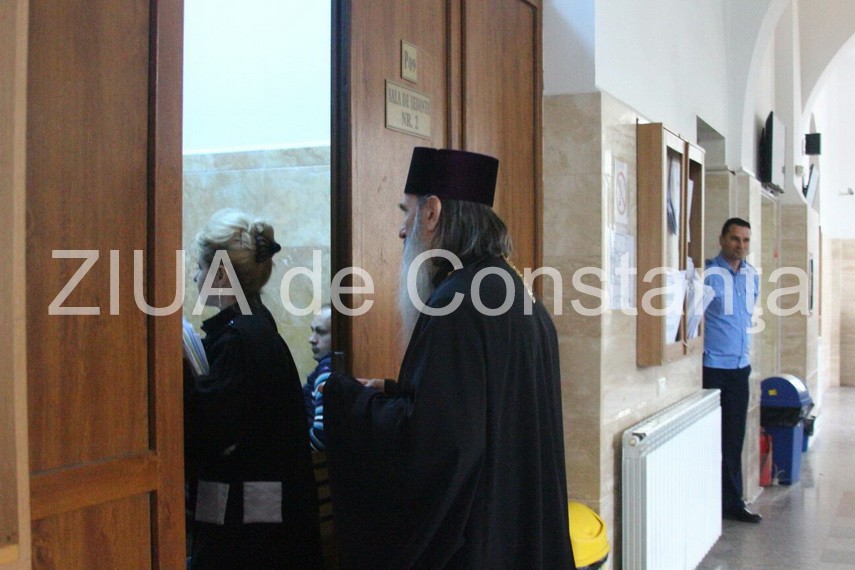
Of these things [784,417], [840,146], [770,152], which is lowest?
[784,417]

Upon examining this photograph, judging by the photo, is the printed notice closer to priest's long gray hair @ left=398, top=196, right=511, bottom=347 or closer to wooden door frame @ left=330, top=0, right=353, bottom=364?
wooden door frame @ left=330, top=0, right=353, bottom=364

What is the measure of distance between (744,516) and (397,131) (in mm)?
4445

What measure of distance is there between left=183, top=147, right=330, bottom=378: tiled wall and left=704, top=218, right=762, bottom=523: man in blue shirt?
3.22 metres

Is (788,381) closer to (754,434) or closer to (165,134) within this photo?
(754,434)

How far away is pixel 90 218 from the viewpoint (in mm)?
1613

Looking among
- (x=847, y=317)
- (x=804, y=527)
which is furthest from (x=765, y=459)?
(x=847, y=317)

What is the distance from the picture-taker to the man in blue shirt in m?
5.93

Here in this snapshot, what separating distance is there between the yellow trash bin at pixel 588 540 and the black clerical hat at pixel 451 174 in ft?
4.60

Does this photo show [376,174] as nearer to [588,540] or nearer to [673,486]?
[588,540]

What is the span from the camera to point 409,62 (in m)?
2.81

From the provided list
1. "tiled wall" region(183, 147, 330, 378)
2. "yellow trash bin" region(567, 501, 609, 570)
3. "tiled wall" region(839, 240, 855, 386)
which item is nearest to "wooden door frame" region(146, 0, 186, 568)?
"yellow trash bin" region(567, 501, 609, 570)

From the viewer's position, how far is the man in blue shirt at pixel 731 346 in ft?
19.5

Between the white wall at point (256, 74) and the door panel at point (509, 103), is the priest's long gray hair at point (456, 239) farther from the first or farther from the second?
the white wall at point (256, 74)

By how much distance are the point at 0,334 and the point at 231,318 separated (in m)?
1.43
